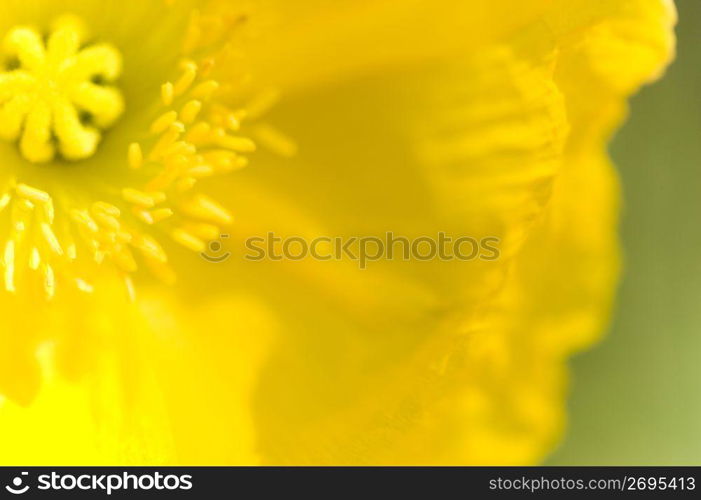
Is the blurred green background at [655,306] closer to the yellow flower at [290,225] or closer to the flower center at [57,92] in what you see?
the yellow flower at [290,225]

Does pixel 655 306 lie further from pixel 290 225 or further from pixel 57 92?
pixel 57 92

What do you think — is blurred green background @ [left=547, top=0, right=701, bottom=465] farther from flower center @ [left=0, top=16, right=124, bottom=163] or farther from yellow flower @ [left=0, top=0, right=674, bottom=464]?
flower center @ [left=0, top=16, right=124, bottom=163]

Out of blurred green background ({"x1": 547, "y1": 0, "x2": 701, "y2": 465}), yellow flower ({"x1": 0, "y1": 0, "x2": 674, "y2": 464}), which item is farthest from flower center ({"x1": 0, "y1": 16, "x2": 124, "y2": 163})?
blurred green background ({"x1": 547, "y1": 0, "x2": 701, "y2": 465})

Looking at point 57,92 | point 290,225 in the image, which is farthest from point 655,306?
point 57,92

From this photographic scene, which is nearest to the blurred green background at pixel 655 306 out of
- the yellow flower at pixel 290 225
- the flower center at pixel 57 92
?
the yellow flower at pixel 290 225

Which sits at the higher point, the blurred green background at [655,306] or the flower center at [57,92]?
the flower center at [57,92]

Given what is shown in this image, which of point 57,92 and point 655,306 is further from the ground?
point 57,92

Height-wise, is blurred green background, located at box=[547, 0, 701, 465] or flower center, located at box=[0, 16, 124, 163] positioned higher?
flower center, located at box=[0, 16, 124, 163]
